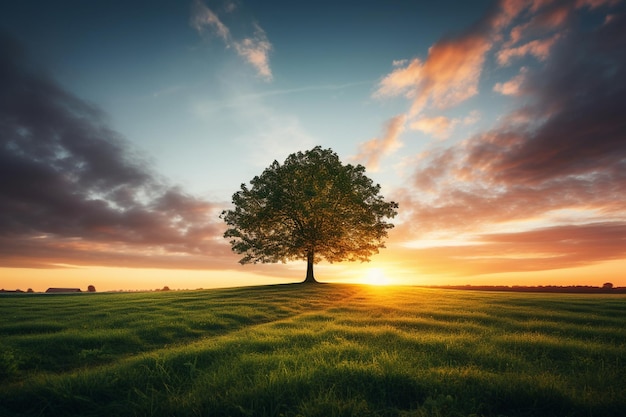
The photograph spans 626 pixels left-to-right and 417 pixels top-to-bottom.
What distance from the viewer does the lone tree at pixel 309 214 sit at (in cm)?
3862

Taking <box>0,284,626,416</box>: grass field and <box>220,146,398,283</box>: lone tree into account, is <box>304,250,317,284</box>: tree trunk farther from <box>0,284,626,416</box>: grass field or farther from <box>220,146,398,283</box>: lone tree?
<box>0,284,626,416</box>: grass field

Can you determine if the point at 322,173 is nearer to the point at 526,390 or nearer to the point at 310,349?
the point at 310,349

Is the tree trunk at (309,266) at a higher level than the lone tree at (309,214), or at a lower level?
lower

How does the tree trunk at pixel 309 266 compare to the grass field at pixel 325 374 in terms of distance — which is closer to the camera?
the grass field at pixel 325 374

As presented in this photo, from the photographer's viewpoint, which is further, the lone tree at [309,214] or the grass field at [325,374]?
the lone tree at [309,214]

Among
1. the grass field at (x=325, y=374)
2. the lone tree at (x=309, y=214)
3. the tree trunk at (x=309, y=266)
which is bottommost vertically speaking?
the grass field at (x=325, y=374)

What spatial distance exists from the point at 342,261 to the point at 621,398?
3628 cm

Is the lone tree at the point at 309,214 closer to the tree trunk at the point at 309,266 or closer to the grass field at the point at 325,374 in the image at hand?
the tree trunk at the point at 309,266

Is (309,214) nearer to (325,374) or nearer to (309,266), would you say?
(309,266)

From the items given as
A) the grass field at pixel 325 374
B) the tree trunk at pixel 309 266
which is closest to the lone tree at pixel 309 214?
the tree trunk at pixel 309 266

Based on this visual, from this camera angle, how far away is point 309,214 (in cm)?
3803

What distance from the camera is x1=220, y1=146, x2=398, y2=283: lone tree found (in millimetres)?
38625

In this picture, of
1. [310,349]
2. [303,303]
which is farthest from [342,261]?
[310,349]

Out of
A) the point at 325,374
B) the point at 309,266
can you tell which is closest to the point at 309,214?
the point at 309,266
